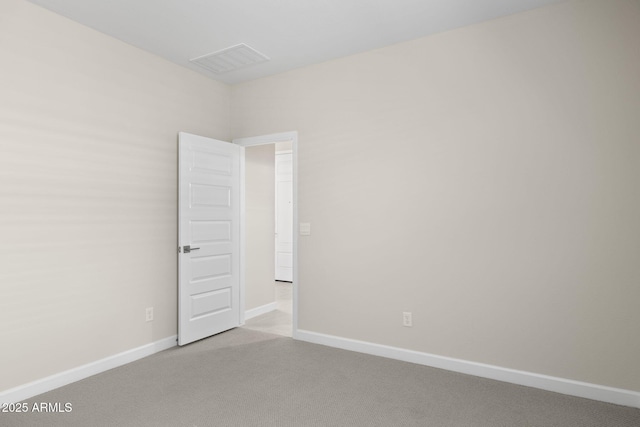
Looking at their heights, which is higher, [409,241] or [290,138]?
[290,138]

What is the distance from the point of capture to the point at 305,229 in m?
3.85

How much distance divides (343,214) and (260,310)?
2.01 m

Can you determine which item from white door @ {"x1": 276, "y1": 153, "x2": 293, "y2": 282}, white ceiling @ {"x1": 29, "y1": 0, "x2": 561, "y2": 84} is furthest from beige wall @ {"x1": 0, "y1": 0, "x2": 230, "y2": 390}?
white door @ {"x1": 276, "y1": 153, "x2": 293, "y2": 282}

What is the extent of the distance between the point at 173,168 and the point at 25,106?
50.6 inches

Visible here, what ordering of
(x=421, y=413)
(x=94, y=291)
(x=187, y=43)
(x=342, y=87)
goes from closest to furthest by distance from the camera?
(x=421, y=413) < (x=94, y=291) < (x=187, y=43) < (x=342, y=87)

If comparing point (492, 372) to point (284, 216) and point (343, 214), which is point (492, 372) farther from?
point (284, 216)

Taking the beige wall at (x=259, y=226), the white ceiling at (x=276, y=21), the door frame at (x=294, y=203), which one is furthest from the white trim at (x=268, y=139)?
the white ceiling at (x=276, y=21)

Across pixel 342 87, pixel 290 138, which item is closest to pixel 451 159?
pixel 342 87

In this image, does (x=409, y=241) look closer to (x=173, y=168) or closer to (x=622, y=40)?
(x=622, y=40)

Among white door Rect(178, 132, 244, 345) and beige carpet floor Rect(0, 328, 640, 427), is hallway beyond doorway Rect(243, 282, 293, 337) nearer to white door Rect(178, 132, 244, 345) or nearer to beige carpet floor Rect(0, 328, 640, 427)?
white door Rect(178, 132, 244, 345)

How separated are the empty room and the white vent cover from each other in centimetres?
3

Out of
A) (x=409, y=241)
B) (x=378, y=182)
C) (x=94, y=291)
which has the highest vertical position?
(x=378, y=182)

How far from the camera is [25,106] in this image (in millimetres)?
2631

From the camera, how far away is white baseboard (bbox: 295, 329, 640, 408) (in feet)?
8.29
